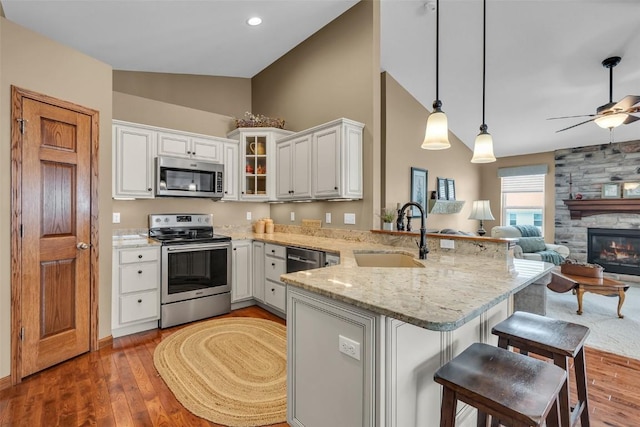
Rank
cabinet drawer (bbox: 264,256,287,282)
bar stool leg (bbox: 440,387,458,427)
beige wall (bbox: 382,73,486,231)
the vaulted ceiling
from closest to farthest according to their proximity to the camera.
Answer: bar stool leg (bbox: 440,387,458,427) → the vaulted ceiling → cabinet drawer (bbox: 264,256,287,282) → beige wall (bbox: 382,73,486,231)

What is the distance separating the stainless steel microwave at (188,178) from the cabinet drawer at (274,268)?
113cm

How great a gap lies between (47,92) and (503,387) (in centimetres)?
335

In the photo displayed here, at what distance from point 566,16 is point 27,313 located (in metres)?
5.58

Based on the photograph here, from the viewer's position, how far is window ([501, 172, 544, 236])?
675 centimetres

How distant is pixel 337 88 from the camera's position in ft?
12.1

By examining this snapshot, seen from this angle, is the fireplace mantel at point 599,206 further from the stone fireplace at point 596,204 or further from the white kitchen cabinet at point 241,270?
the white kitchen cabinet at point 241,270

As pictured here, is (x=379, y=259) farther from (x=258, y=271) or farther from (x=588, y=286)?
(x=588, y=286)

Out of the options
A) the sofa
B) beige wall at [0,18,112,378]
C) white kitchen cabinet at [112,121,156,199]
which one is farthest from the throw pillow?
beige wall at [0,18,112,378]

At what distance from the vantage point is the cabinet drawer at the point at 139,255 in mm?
2951

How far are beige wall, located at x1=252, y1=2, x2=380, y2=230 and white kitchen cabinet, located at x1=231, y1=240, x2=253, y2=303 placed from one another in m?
0.88

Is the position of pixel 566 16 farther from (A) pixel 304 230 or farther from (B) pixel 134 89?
(B) pixel 134 89

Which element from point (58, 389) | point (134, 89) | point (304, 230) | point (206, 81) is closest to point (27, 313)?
point (58, 389)

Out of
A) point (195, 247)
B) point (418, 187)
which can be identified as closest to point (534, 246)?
point (418, 187)

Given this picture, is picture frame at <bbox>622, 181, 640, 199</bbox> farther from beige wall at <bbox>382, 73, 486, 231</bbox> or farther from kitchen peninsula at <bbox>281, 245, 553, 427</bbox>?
kitchen peninsula at <bbox>281, 245, 553, 427</bbox>
